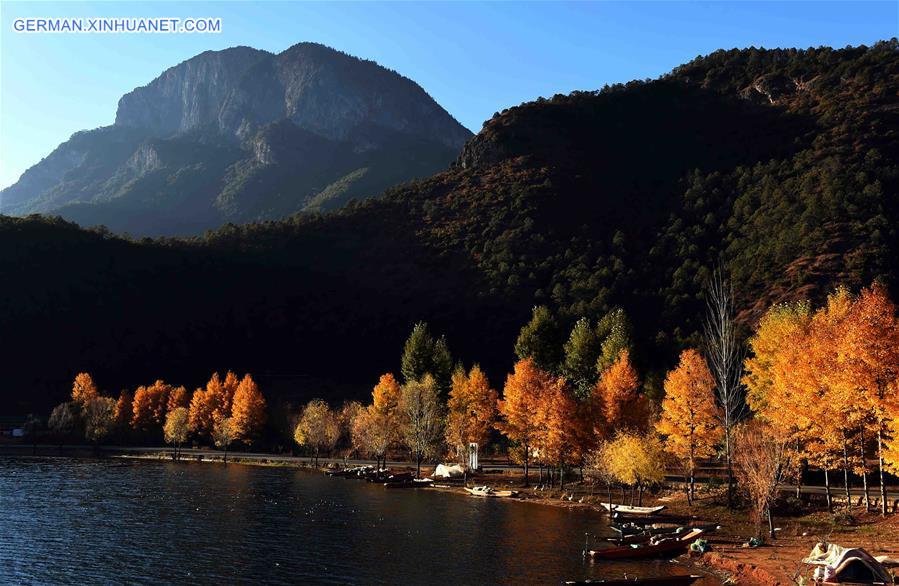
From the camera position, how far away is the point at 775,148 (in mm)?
193500

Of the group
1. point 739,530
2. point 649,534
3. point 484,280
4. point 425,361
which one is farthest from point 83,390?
point 739,530

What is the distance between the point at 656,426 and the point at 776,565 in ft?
91.6

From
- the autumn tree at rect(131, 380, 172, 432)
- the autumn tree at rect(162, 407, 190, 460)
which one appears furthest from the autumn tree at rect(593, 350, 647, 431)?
the autumn tree at rect(131, 380, 172, 432)

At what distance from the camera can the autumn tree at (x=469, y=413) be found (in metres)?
94.6

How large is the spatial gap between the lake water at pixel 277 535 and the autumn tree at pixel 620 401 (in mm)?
14129

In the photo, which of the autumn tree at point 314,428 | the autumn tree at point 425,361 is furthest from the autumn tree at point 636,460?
the autumn tree at point 314,428

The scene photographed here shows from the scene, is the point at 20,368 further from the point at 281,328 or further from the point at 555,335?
the point at 555,335

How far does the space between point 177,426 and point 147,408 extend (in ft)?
57.3

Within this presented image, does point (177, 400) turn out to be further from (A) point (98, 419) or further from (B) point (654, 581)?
(B) point (654, 581)

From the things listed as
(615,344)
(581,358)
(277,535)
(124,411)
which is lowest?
(277,535)

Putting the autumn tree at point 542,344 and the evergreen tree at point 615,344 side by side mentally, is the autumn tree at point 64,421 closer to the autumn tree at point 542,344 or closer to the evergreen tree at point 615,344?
the autumn tree at point 542,344

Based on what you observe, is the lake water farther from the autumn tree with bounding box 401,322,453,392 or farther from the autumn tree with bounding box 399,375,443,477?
the autumn tree with bounding box 401,322,453,392

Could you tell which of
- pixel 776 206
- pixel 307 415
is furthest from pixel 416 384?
pixel 776 206

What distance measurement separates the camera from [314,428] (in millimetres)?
116875
